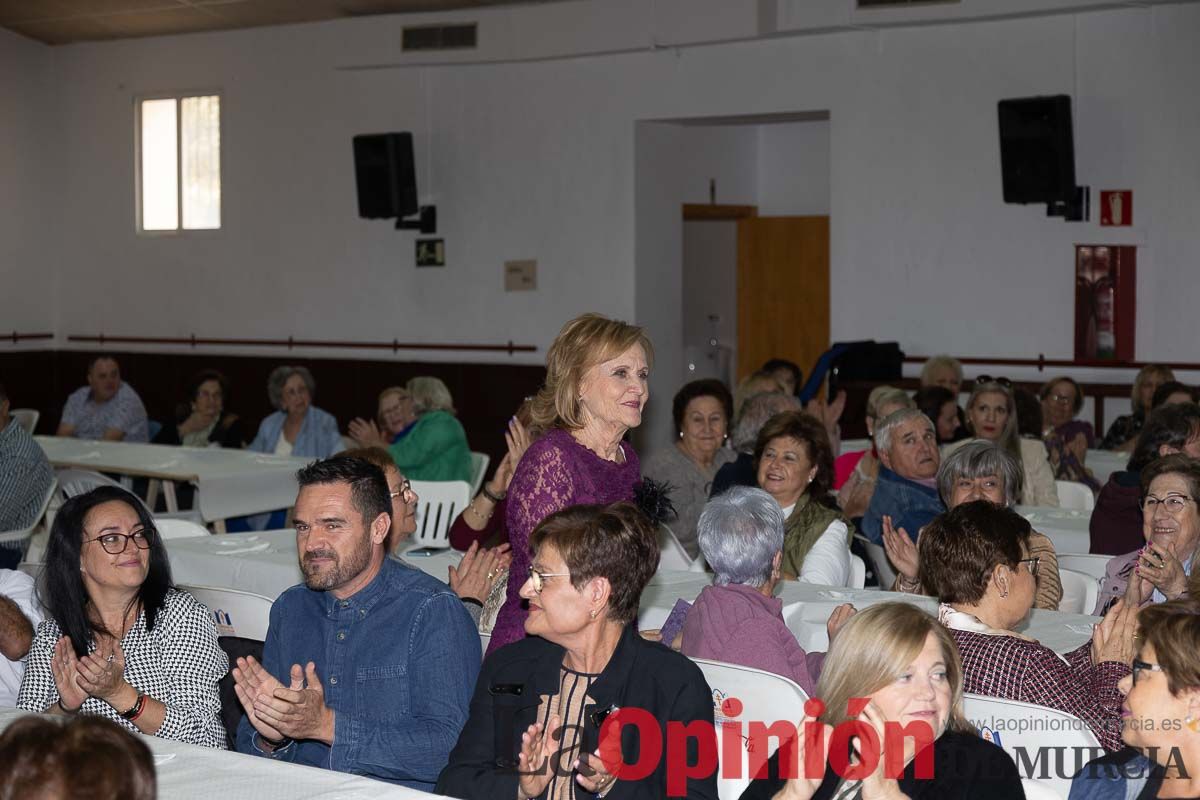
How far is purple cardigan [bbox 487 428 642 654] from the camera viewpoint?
3.01 metres

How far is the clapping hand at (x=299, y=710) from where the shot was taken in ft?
8.79

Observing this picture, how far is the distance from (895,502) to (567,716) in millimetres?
2833

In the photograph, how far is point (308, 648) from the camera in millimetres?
3035

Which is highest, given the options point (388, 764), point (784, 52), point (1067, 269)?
point (784, 52)

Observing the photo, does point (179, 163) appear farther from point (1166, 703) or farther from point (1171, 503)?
point (1166, 703)

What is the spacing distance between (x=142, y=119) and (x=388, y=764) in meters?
11.7

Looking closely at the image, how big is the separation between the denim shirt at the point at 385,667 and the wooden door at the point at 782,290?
27.9 feet

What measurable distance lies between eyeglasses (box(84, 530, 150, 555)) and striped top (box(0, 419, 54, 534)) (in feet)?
10.5

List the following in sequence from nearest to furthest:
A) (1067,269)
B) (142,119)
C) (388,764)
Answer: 1. (388,764)
2. (1067,269)
3. (142,119)

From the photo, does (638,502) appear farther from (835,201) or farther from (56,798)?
(835,201)

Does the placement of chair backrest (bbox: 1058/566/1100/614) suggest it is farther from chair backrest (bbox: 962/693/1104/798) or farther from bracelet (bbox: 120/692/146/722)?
bracelet (bbox: 120/692/146/722)

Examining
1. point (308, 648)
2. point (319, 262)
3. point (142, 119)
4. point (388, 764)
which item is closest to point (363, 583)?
point (308, 648)

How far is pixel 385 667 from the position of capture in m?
2.93

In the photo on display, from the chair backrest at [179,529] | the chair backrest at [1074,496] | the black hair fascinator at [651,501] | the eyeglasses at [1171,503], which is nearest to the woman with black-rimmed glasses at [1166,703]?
the black hair fascinator at [651,501]
